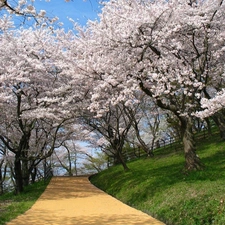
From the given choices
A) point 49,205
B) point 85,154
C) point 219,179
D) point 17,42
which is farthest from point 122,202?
point 85,154

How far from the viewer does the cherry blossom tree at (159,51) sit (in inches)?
531

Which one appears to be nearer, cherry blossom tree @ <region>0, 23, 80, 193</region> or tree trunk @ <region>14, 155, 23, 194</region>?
cherry blossom tree @ <region>0, 23, 80, 193</region>

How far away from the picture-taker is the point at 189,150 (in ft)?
44.7

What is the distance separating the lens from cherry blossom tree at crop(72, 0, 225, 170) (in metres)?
13.5

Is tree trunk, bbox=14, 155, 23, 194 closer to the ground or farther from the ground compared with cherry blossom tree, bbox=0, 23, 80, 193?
closer to the ground

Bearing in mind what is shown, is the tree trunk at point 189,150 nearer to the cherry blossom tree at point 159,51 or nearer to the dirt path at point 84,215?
the cherry blossom tree at point 159,51

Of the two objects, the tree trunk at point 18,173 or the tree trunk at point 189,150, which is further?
the tree trunk at point 18,173

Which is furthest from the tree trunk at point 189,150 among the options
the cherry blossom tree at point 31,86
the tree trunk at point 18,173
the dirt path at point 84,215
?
the tree trunk at point 18,173

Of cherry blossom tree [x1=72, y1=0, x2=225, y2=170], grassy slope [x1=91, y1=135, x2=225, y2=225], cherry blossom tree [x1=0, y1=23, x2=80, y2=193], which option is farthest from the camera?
cherry blossom tree [x1=0, y1=23, x2=80, y2=193]

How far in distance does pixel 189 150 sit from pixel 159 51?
4.74 meters

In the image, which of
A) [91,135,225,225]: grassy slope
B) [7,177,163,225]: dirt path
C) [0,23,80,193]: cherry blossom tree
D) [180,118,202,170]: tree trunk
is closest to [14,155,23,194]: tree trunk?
[0,23,80,193]: cherry blossom tree

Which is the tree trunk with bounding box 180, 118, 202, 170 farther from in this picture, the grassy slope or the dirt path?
the dirt path

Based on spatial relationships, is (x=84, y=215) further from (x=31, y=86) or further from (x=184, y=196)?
(x=31, y=86)

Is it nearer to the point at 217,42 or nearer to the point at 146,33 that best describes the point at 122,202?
the point at 146,33
